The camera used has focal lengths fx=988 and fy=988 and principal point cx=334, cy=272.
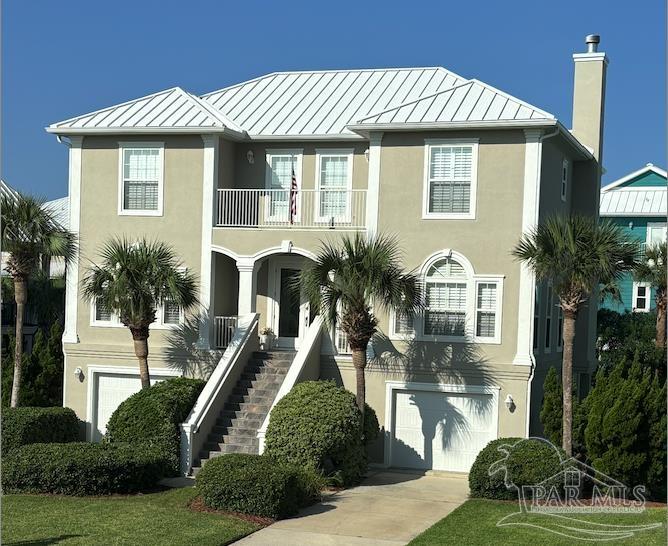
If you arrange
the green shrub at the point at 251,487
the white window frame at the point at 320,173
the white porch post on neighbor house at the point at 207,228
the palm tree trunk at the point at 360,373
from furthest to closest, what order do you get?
the white window frame at the point at 320,173
the white porch post on neighbor house at the point at 207,228
the palm tree trunk at the point at 360,373
the green shrub at the point at 251,487

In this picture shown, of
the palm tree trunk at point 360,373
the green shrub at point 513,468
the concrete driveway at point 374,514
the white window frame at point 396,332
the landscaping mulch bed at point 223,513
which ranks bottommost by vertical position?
the concrete driveway at point 374,514

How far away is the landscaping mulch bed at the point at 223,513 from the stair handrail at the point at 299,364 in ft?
9.30

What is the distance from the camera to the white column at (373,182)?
2230 cm

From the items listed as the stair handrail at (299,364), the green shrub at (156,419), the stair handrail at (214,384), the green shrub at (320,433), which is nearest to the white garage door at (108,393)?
the stair handrail at (214,384)

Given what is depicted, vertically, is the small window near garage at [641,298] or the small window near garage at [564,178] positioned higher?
the small window near garage at [564,178]

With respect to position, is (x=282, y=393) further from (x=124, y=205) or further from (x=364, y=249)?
(x=124, y=205)

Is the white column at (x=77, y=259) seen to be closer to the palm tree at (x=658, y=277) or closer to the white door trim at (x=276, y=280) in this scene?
the white door trim at (x=276, y=280)

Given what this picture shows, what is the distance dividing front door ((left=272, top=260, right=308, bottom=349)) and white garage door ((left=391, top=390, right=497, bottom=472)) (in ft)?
11.4

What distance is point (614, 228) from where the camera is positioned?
19062 mm

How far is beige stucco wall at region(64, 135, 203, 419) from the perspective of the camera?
23.7 metres

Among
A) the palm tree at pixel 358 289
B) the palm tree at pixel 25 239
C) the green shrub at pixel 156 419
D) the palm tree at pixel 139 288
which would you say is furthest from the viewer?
the palm tree at pixel 25 239

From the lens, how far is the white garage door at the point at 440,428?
70.9 feet

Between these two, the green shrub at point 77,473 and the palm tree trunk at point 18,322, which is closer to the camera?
the green shrub at point 77,473

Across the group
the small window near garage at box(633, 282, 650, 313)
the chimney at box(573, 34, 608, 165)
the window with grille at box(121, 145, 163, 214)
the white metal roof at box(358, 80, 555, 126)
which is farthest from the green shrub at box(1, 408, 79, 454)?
the small window near garage at box(633, 282, 650, 313)
